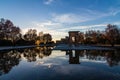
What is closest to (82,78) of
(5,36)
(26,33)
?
(5,36)

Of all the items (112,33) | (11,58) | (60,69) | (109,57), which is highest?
(112,33)

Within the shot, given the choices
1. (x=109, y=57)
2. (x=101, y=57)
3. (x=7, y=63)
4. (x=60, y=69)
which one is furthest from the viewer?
(x=101, y=57)

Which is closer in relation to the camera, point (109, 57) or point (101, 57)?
point (109, 57)

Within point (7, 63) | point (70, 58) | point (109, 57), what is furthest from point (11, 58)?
point (109, 57)

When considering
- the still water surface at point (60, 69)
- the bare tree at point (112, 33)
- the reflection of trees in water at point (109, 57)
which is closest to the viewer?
the still water surface at point (60, 69)

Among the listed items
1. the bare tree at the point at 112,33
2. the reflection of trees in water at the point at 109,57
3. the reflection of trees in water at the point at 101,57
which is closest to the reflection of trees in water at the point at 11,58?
the reflection of trees in water at the point at 101,57

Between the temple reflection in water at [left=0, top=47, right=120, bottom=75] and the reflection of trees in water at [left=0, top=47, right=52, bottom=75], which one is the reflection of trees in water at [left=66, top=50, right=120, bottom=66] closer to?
the temple reflection in water at [left=0, top=47, right=120, bottom=75]

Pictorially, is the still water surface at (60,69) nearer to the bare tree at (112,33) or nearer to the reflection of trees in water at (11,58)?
the reflection of trees in water at (11,58)

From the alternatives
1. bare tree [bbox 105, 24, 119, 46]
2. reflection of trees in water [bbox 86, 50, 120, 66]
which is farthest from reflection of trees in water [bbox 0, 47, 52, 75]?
bare tree [bbox 105, 24, 119, 46]

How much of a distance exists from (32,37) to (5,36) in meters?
20.4

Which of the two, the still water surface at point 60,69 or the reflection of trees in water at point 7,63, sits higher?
the reflection of trees in water at point 7,63

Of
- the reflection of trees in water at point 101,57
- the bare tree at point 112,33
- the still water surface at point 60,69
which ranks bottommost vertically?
the still water surface at point 60,69

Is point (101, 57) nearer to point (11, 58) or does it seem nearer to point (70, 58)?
point (70, 58)

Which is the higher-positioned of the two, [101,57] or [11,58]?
[11,58]
